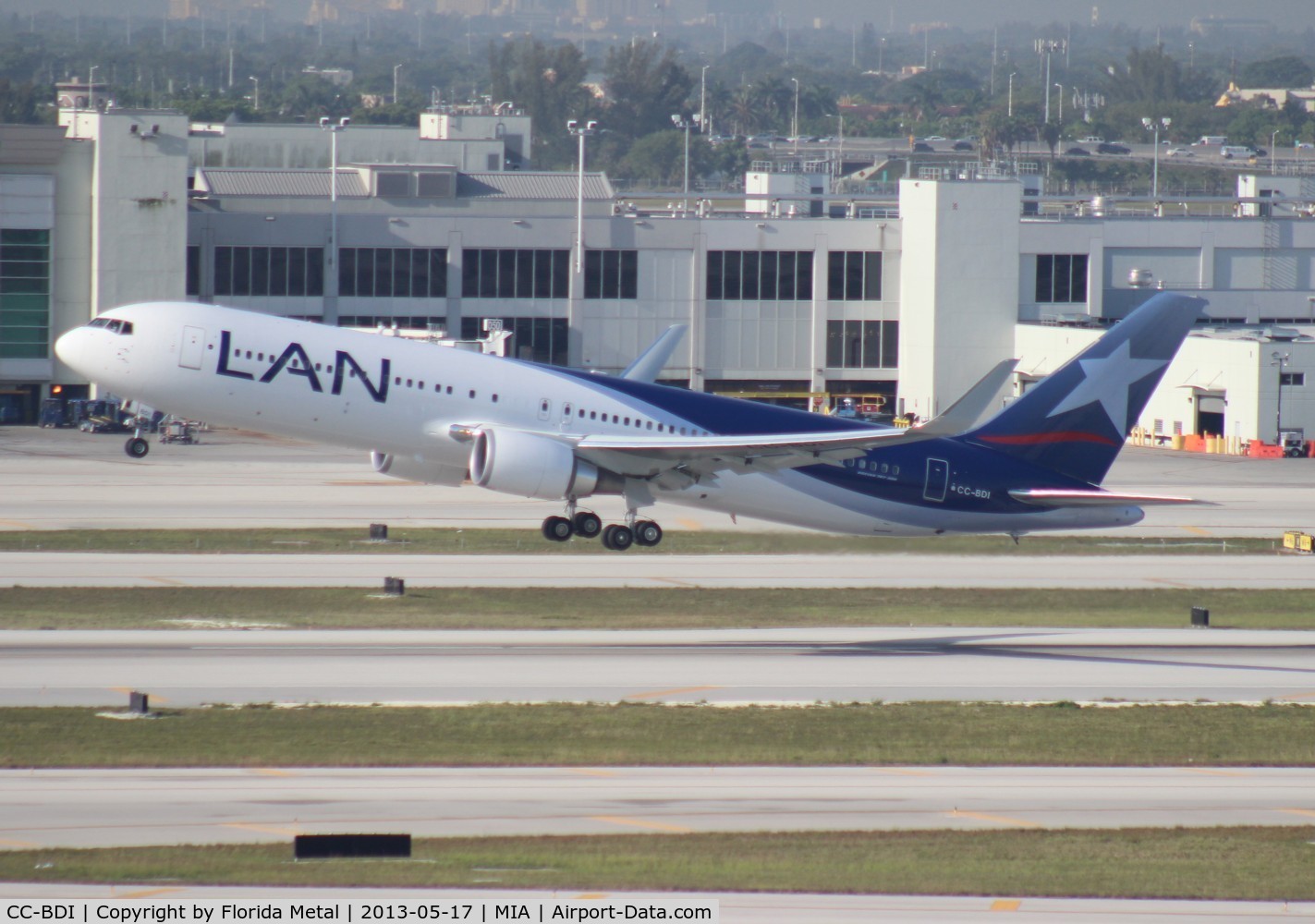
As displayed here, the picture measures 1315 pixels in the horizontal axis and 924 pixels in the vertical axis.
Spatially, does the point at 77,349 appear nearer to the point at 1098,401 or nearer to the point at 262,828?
the point at 262,828

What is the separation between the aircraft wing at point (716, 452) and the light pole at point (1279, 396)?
220 ft

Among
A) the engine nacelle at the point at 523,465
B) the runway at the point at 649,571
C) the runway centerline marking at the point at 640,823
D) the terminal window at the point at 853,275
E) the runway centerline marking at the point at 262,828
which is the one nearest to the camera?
the runway centerline marking at the point at 262,828

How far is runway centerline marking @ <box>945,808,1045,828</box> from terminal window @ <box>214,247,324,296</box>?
317ft

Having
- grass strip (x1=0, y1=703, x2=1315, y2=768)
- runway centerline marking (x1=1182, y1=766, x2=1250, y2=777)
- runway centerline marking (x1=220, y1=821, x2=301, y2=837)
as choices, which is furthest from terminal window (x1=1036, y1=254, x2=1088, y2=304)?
runway centerline marking (x1=220, y1=821, x2=301, y2=837)

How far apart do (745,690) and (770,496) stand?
1024cm

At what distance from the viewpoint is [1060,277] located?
125375 mm

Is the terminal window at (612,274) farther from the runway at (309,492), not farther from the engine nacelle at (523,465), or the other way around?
the engine nacelle at (523,465)

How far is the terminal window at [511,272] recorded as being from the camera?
12312 centimetres

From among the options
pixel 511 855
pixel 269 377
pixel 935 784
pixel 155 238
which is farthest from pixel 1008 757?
pixel 155 238

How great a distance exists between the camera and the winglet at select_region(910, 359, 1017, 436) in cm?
4209

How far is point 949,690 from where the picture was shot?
43156 mm

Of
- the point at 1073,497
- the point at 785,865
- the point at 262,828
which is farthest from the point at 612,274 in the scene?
the point at 785,865

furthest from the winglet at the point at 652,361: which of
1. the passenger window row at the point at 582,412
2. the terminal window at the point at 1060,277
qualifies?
the terminal window at the point at 1060,277

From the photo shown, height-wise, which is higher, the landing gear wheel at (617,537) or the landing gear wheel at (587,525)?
the landing gear wheel at (587,525)
